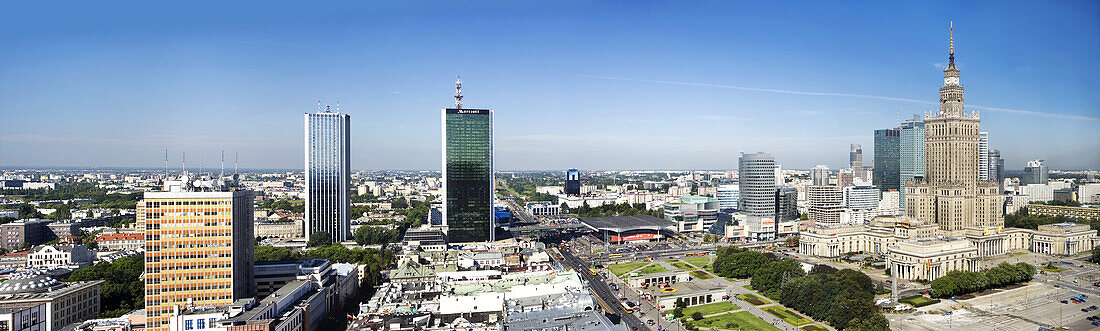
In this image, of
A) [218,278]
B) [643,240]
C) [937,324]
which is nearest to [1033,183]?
[643,240]

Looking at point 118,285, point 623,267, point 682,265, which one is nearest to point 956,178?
point 682,265

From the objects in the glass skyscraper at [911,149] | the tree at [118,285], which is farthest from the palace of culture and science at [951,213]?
the tree at [118,285]

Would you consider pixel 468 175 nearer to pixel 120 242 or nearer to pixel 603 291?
pixel 603 291

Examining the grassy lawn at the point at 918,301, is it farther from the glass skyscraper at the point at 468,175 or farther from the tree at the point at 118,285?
the tree at the point at 118,285

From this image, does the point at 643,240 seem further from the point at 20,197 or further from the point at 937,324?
the point at 20,197

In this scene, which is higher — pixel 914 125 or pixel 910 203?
pixel 914 125

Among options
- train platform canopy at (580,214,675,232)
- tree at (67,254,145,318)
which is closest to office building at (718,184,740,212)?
train platform canopy at (580,214,675,232)
